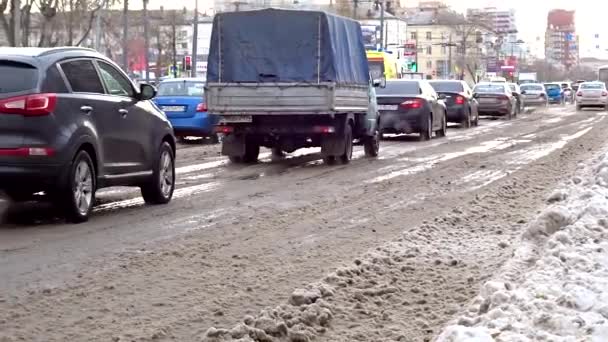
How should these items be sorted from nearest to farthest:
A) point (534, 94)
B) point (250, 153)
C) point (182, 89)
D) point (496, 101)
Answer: point (250, 153)
point (182, 89)
point (496, 101)
point (534, 94)

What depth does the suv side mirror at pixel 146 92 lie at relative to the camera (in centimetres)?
1088

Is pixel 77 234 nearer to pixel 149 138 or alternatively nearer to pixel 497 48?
pixel 149 138

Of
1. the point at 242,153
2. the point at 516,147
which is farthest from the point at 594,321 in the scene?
the point at 516,147

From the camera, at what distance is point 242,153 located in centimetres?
1734

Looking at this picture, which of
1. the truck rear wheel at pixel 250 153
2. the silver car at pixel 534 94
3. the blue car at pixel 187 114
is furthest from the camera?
the silver car at pixel 534 94

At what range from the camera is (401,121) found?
79.2ft

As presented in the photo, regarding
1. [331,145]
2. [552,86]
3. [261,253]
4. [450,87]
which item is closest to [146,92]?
[261,253]

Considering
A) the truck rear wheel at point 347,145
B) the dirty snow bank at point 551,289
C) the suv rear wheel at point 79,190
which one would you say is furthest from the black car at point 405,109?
the dirty snow bank at point 551,289

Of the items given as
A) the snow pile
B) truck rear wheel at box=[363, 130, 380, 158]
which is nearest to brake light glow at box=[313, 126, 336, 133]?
truck rear wheel at box=[363, 130, 380, 158]

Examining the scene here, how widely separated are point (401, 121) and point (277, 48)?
7.47 meters

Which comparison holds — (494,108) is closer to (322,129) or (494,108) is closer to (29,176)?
(322,129)

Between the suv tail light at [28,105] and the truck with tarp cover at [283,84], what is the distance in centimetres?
746

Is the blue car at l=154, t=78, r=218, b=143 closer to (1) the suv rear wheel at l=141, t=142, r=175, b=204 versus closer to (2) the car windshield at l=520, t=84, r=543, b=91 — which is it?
(1) the suv rear wheel at l=141, t=142, r=175, b=204

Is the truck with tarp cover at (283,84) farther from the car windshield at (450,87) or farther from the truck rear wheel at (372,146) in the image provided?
the car windshield at (450,87)
